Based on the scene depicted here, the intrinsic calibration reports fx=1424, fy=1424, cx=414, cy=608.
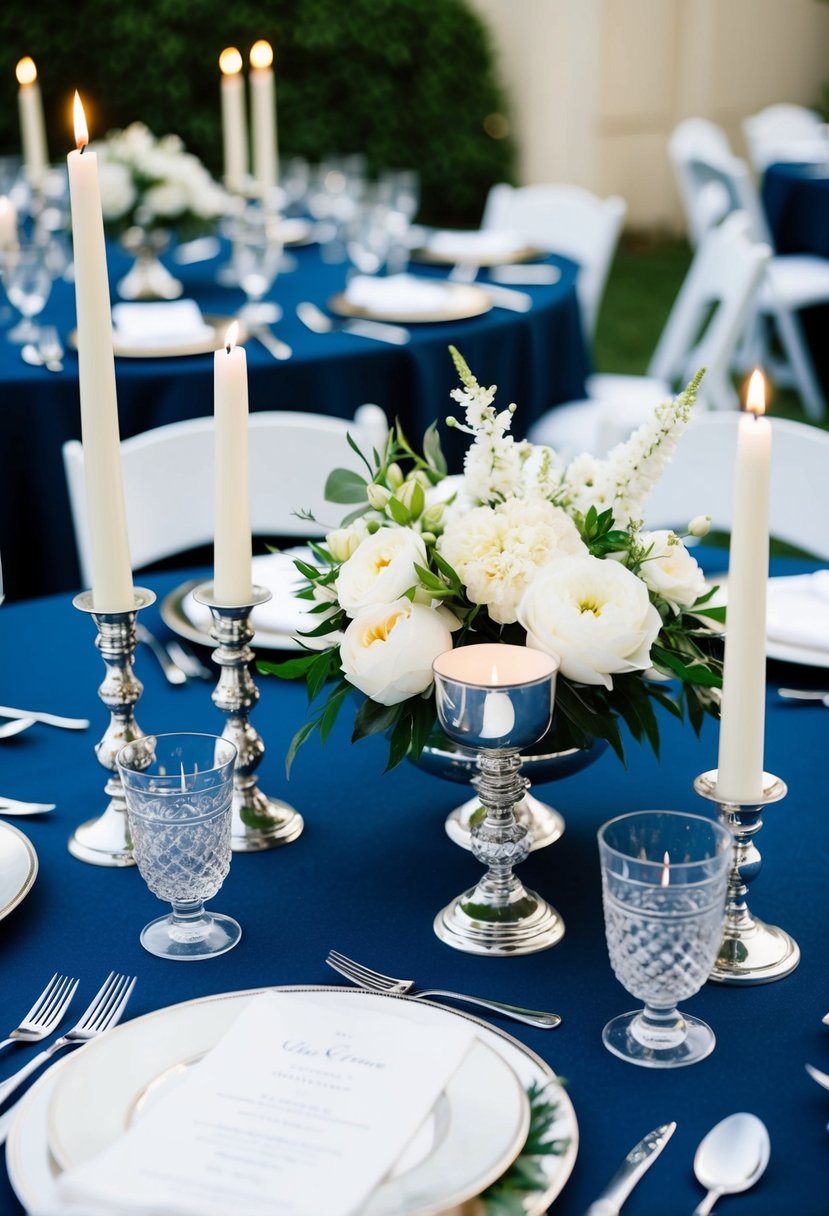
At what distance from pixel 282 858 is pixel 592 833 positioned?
0.26m

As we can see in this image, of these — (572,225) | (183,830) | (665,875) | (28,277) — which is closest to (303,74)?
(572,225)

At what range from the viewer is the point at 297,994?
2.93 ft

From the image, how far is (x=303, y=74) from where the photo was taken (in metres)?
8.24

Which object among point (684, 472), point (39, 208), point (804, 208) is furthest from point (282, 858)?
point (804, 208)

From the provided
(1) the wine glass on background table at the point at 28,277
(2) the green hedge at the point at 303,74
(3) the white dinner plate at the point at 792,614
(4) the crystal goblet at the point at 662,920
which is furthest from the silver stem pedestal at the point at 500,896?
(2) the green hedge at the point at 303,74

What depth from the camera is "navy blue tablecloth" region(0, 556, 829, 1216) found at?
845 mm

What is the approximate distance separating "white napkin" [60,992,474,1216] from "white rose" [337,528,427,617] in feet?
0.95

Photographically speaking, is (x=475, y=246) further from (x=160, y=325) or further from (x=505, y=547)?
(x=505, y=547)

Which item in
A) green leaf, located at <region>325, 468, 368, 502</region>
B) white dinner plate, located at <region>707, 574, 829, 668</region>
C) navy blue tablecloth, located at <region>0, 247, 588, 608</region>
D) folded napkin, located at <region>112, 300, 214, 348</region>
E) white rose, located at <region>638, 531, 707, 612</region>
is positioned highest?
green leaf, located at <region>325, 468, 368, 502</region>

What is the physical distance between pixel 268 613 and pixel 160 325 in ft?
4.82

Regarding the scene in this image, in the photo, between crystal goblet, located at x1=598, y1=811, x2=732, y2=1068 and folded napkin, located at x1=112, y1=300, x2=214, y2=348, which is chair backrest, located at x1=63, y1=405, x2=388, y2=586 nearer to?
folded napkin, located at x1=112, y1=300, x2=214, y2=348

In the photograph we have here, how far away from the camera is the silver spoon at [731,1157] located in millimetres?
782

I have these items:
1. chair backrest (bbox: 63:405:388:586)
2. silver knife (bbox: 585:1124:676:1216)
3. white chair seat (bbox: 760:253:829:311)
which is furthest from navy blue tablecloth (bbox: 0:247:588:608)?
white chair seat (bbox: 760:253:829:311)

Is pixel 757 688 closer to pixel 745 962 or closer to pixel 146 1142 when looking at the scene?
pixel 745 962
